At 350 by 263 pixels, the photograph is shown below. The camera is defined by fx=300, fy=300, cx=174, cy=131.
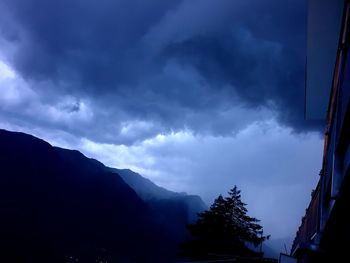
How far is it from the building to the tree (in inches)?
1125

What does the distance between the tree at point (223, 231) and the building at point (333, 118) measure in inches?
1125

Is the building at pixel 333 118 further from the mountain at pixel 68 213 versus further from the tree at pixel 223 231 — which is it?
the mountain at pixel 68 213

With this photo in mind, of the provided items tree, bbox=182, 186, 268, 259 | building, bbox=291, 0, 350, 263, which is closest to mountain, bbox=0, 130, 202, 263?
tree, bbox=182, 186, 268, 259

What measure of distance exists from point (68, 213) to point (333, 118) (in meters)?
114

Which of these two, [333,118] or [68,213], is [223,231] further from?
[68,213]

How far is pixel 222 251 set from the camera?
31672mm

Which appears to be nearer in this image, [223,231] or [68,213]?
[223,231]

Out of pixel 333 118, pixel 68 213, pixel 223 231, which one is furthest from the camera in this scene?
Result: pixel 68 213

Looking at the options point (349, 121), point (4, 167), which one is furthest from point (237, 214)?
point (4, 167)

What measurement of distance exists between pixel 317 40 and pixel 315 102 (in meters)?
1.53

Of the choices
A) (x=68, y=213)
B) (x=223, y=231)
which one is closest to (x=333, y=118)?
(x=223, y=231)

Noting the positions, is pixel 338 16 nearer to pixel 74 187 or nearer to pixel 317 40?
pixel 317 40

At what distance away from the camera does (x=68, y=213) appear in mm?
105938

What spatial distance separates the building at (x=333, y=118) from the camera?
191cm
